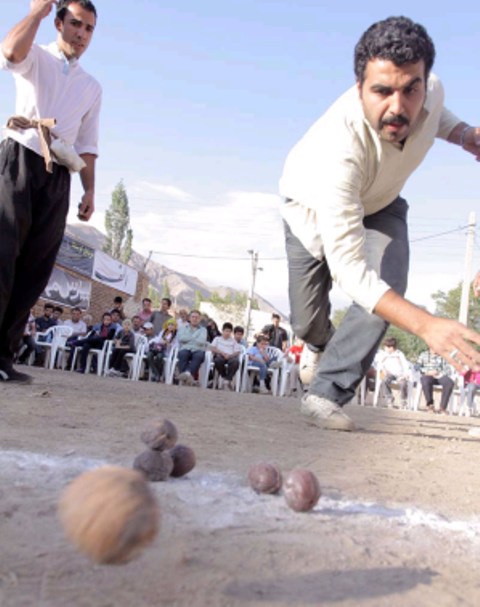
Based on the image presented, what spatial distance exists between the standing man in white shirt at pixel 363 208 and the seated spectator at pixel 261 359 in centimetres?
812

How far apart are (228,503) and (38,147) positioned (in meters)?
3.24

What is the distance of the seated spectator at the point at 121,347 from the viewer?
42.1ft

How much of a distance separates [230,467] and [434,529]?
0.77m

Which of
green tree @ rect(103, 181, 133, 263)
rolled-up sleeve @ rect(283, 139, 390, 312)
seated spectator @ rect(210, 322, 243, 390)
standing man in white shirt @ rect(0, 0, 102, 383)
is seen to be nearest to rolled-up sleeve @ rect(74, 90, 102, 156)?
standing man in white shirt @ rect(0, 0, 102, 383)

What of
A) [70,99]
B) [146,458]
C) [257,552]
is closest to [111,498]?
[257,552]

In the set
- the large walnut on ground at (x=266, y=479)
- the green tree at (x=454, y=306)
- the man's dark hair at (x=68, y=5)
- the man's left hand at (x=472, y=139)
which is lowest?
the large walnut on ground at (x=266, y=479)

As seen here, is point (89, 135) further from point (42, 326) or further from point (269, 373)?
point (42, 326)

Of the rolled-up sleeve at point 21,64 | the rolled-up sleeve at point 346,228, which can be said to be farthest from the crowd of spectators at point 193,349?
the rolled-up sleeve at point 346,228

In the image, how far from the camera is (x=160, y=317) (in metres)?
14.2

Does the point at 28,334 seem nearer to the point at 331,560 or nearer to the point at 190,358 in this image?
the point at 190,358

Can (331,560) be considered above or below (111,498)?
below

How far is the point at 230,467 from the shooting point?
2.45 metres

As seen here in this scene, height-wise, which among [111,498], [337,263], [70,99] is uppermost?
[70,99]

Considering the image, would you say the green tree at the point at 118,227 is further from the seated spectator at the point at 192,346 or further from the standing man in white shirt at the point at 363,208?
the standing man in white shirt at the point at 363,208
